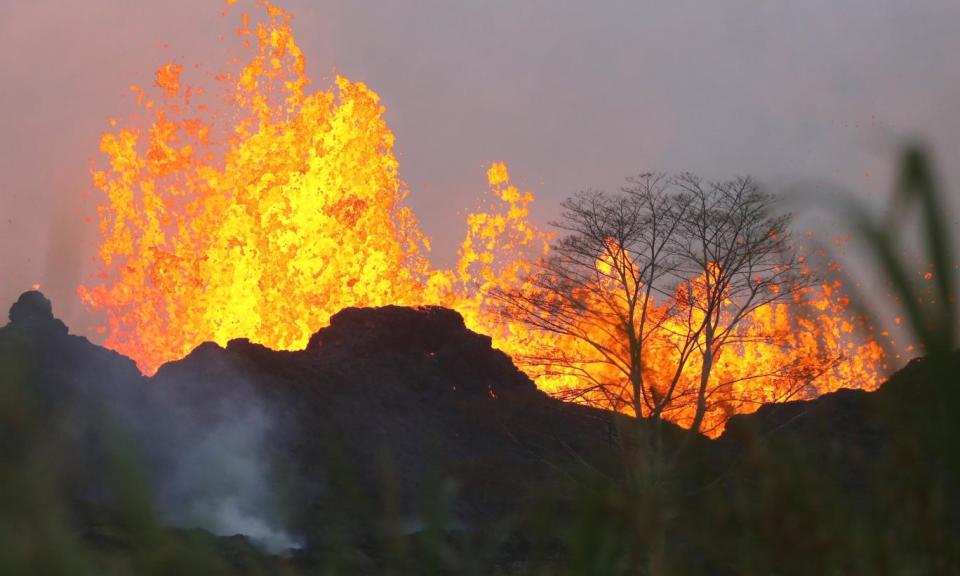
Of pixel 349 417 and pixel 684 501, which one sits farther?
pixel 349 417

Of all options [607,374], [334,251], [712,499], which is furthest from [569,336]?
[712,499]

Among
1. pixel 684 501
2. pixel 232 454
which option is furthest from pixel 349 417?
pixel 684 501

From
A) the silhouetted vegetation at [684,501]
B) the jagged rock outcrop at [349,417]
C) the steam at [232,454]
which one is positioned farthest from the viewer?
the steam at [232,454]

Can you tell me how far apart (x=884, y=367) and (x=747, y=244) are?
71.6 ft

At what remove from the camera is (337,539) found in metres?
1.31

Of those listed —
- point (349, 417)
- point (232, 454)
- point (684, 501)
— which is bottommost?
point (684, 501)

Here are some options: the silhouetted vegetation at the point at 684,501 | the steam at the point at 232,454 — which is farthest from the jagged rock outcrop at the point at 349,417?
the silhouetted vegetation at the point at 684,501

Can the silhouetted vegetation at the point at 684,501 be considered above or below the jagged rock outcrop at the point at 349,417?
below

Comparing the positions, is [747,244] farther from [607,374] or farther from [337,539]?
[337,539]

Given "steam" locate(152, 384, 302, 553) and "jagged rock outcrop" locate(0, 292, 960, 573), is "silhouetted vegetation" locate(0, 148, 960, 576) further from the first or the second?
"steam" locate(152, 384, 302, 553)

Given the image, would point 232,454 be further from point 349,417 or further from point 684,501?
point 684,501

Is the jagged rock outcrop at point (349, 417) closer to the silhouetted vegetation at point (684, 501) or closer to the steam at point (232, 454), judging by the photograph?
the steam at point (232, 454)

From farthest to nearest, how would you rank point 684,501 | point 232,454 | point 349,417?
1. point 349,417
2. point 232,454
3. point 684,501

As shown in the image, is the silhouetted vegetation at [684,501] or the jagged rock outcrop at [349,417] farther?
the jagged rock outcrop at [349,417]
